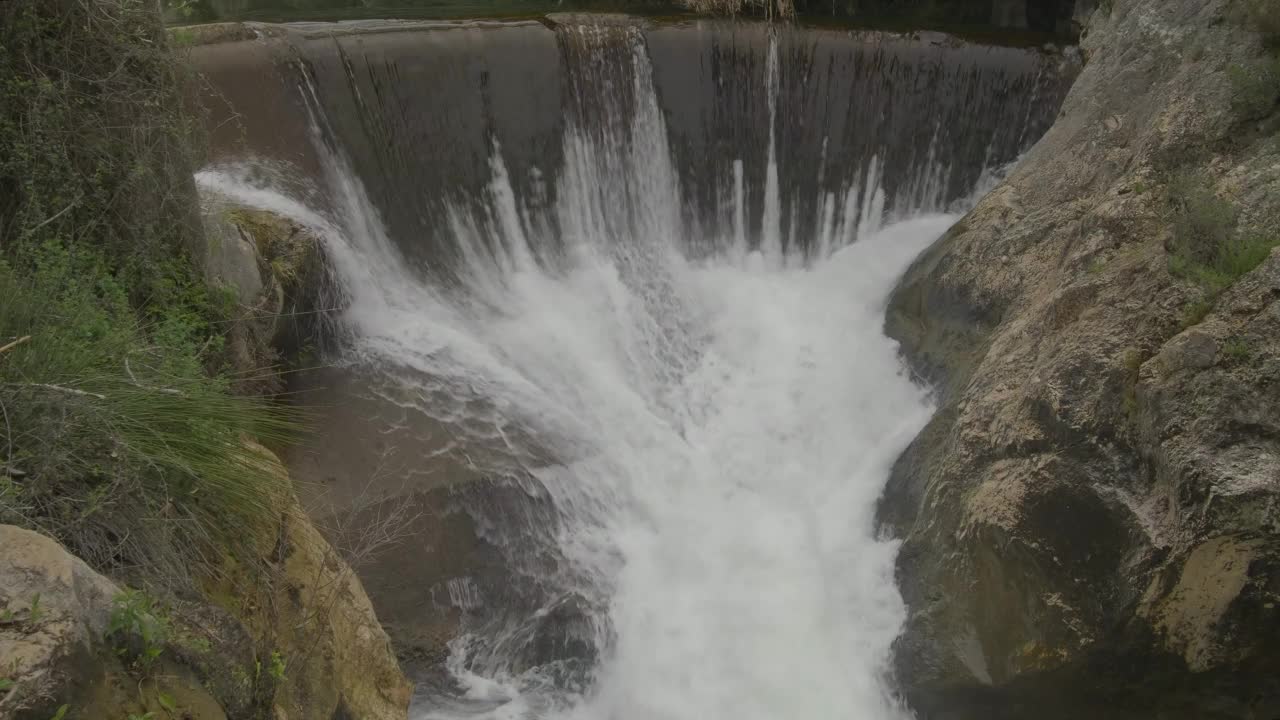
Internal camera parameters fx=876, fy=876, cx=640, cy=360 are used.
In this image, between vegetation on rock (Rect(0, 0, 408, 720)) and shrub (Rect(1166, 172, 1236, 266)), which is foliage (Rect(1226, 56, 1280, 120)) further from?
vegetation on rock (Rect(0, 0, 408, 720))

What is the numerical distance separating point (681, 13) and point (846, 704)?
19.3ft

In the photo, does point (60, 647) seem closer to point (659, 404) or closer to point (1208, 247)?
point (1208, 247)

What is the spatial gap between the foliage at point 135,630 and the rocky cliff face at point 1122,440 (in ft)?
11.8

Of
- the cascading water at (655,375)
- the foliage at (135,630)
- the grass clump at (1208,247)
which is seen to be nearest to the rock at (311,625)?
the foliage at (135,630)

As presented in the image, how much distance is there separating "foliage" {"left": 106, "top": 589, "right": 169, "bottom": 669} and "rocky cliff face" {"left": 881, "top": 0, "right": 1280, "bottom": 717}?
3583 millimetres

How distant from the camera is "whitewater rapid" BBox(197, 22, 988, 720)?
4977 millimetres

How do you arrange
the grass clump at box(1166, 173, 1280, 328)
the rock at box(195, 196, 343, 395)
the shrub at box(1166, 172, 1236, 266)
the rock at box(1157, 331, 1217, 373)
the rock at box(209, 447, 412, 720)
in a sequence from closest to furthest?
the rock at box(209, 447, 412, 720) < the rock at box(1157, 331, 1217, 373) < the grass clump at box(1166, 173, 1280, 328) < the shrub at box(1166, 172, 1236, 266) < the rock at box(195, 196, 343, 395)

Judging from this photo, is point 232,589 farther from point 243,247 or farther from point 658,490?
point 658,490

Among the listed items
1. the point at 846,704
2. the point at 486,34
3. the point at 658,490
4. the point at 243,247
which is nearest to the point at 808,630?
the point at 846,704

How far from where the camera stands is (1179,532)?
3604mm

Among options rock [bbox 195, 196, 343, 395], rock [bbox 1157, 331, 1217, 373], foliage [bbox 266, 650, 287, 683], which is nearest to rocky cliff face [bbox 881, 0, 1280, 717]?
rock [bbox 1157, 331, 1217, 373]

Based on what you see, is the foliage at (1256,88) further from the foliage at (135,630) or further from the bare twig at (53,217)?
the bare twig at (53,217)

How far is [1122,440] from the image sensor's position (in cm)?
390

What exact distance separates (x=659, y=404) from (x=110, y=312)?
12.5ft
